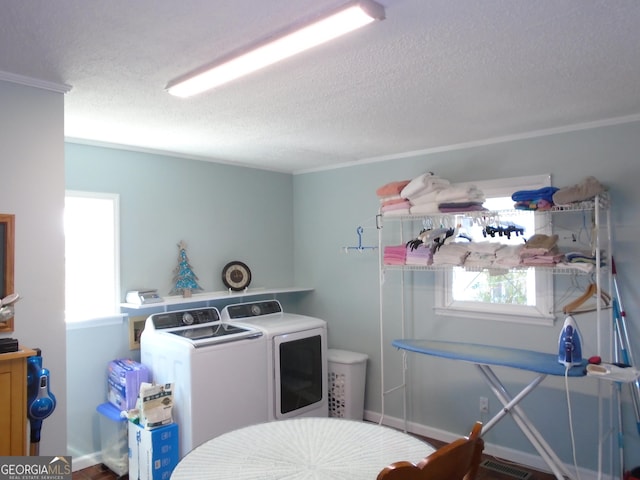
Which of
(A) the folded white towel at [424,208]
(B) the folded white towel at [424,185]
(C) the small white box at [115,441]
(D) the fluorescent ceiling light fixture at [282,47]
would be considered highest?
(D) the fluorescent ceiling light fixture at [282,47]

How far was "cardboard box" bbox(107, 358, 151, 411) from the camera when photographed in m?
3.17

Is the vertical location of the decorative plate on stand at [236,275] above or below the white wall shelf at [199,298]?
above

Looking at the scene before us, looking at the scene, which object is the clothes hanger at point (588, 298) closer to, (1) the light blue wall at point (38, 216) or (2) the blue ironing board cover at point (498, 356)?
(2) the blue ironing board cover at point (498, 356)

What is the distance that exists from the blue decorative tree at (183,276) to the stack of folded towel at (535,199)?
2.54 meters

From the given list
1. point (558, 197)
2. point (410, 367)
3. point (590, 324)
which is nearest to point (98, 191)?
point (410, 367)

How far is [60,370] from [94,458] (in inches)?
57.9

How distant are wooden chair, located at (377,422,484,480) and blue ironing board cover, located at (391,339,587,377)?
1226 millimetres

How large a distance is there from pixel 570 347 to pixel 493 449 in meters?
1.32

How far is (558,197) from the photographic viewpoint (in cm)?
280

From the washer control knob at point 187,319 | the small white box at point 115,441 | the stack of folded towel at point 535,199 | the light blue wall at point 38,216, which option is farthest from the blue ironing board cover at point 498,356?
the light blue wall at point 38,216

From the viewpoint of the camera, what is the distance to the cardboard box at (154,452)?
9.53ft

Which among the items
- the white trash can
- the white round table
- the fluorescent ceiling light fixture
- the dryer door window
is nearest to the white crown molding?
the fluorescent ceiling light fixture

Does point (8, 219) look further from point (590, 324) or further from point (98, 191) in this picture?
point (590, 324)

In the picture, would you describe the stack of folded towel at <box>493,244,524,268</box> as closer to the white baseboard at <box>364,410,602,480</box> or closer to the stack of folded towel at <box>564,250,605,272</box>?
the stack of folded towel at <box>564,250,605,272</box>
